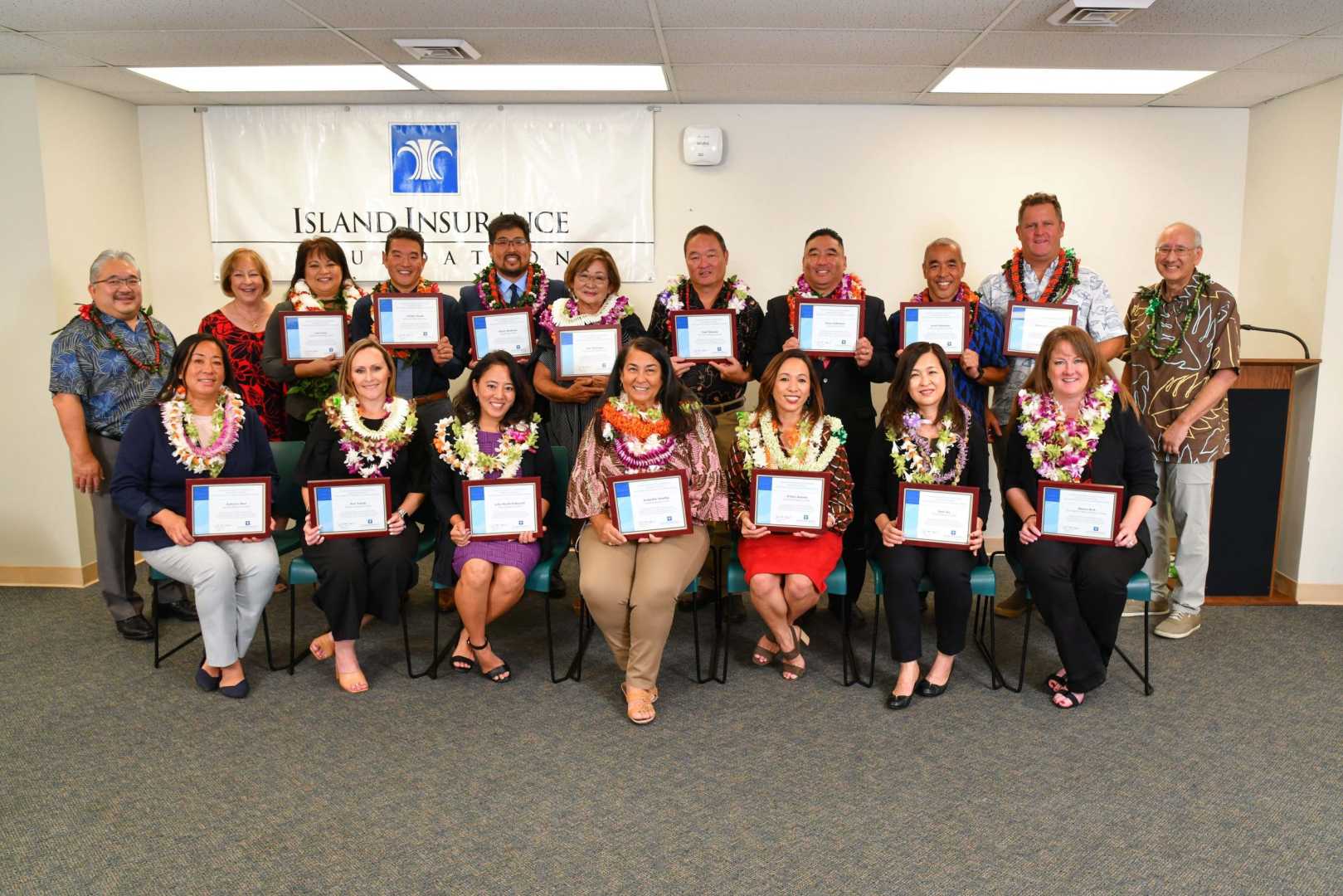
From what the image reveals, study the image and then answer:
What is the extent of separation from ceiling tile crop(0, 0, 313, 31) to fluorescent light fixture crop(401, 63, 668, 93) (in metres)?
0.92

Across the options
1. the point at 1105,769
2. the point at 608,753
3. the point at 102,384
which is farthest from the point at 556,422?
the point at 1105,769

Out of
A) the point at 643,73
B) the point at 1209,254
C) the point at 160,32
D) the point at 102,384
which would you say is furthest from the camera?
the point at 1209,254

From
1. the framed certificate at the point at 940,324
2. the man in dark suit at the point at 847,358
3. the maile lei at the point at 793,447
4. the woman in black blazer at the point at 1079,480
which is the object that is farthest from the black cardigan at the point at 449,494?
the woman in black blazer at the point at 1079,480

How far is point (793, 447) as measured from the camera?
3705 mm

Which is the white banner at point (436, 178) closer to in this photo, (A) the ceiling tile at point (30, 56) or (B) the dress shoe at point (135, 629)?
(A) the ceiling tile at point (30, 56)

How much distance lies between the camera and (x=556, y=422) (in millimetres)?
4434

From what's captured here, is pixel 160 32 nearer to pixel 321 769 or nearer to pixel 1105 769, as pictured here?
pixel 321 769

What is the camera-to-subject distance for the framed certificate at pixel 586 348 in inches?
164

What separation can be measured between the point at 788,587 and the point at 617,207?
2.91 metres

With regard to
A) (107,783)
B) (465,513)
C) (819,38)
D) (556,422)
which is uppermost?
(819,38)

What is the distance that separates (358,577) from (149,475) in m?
0.94

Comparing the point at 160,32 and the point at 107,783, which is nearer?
the point at 107,783

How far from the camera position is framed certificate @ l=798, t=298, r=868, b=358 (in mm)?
4051

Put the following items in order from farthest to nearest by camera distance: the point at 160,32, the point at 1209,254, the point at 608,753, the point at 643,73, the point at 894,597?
the point at 1209,254, the point at 643,73, the point at 160,32, the point at 894,597, the point at 608,753
